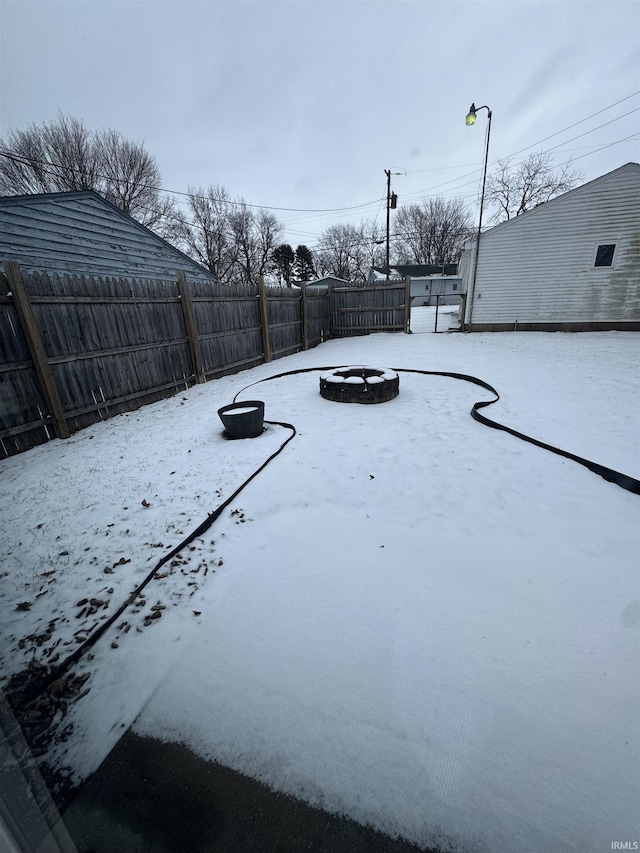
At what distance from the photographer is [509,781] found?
1.22 metres

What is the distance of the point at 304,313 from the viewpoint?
10.9 meters

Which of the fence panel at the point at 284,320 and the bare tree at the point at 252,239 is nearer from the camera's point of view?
the fence panel at the point at 284,320

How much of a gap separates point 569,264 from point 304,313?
9.67 metres

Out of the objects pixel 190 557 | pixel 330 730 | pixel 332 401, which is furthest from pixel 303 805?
pixel 332 401

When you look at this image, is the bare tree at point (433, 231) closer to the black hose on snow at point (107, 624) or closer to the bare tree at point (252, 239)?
the bare tree at point (252, 239)

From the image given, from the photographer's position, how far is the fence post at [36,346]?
13.1 feet

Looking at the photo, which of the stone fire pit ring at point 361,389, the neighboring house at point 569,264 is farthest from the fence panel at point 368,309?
the stone fire pit ring at point 361,389

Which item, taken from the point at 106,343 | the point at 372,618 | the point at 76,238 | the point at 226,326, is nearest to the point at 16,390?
the point at 106,343

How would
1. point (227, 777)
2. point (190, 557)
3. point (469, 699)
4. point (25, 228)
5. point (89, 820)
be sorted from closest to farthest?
point (89, 820) → point (227, 777) → point (469, 699) → point (190, 557) → point (25, 228)

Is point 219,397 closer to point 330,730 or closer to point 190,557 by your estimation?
point 190,557

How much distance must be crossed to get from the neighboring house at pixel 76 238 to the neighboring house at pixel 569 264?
11895 millimetres

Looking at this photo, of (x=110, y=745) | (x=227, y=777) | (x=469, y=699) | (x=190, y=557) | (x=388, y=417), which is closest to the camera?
(x=227, y=777)

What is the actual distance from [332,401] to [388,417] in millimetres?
1213

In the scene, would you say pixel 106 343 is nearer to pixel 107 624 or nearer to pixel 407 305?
pixel 107 624
